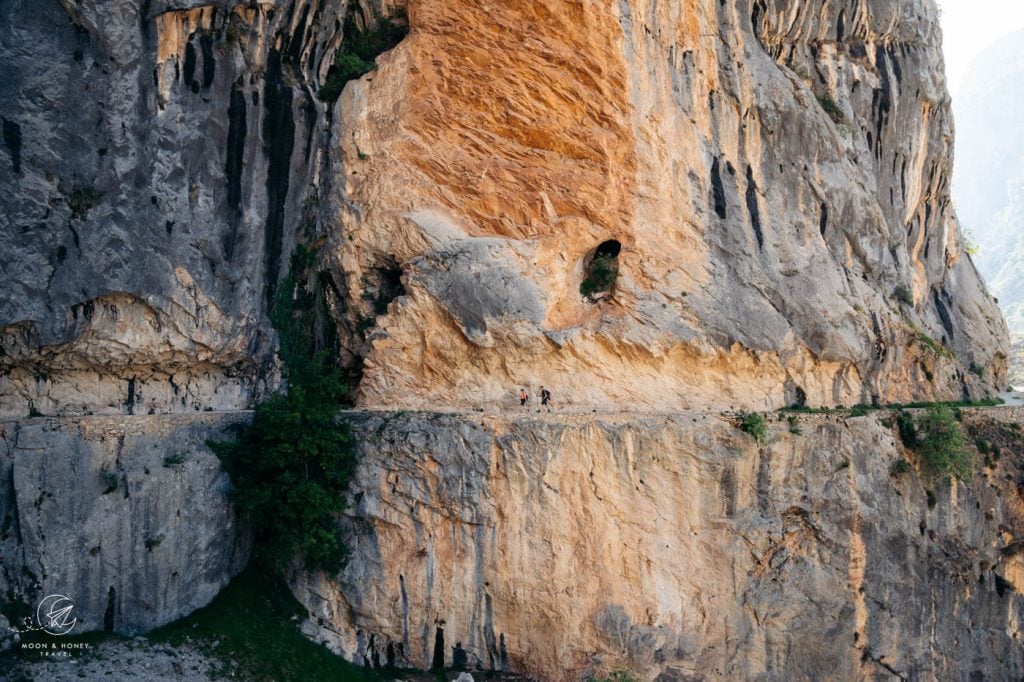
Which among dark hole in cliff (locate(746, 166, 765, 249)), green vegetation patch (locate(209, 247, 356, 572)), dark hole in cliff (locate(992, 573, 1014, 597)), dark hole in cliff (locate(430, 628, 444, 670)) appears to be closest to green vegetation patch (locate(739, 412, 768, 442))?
dark hole in cliff (locate(746, 166, 765, 249))

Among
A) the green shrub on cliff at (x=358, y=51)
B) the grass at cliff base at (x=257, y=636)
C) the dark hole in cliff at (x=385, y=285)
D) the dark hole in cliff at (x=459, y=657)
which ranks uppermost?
the green shrub on cliff at (x=358, y=51)

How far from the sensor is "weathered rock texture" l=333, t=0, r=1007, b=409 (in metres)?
22.1

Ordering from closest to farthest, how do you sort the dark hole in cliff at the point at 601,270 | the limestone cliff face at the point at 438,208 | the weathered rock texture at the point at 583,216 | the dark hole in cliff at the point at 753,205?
the limestone cliff face at the point at 438,208, the weathered rock texture at the point at 583,216, the dark hole in cliff at the point at 601,270, the dark hole in cliff at the point at 753,205

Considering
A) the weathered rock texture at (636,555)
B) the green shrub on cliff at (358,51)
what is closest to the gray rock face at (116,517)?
the weathered rock texture at (636,555)

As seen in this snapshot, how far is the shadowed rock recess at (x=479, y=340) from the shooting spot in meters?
17.9

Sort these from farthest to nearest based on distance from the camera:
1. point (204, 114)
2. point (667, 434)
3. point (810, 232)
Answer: point (810, 232)
point (667, 434)
point (204, 114)

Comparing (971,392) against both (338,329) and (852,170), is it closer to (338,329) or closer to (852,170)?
(852,170)

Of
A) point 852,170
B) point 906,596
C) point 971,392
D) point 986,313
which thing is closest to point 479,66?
point 852,170

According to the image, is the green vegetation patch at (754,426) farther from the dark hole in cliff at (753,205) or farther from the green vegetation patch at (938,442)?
the green vegetation patch at (938,442)

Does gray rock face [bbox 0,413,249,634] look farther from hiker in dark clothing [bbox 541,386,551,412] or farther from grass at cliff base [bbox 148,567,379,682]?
hiker in dark clothing [bbox 541,386,551,412]

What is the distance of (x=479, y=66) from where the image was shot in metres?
22.9

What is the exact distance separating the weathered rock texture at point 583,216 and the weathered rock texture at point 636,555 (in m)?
1.83

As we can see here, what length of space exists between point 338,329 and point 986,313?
31277mm

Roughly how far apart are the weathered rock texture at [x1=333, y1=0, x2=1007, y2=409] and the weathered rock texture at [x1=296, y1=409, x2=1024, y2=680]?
6.02 ft
